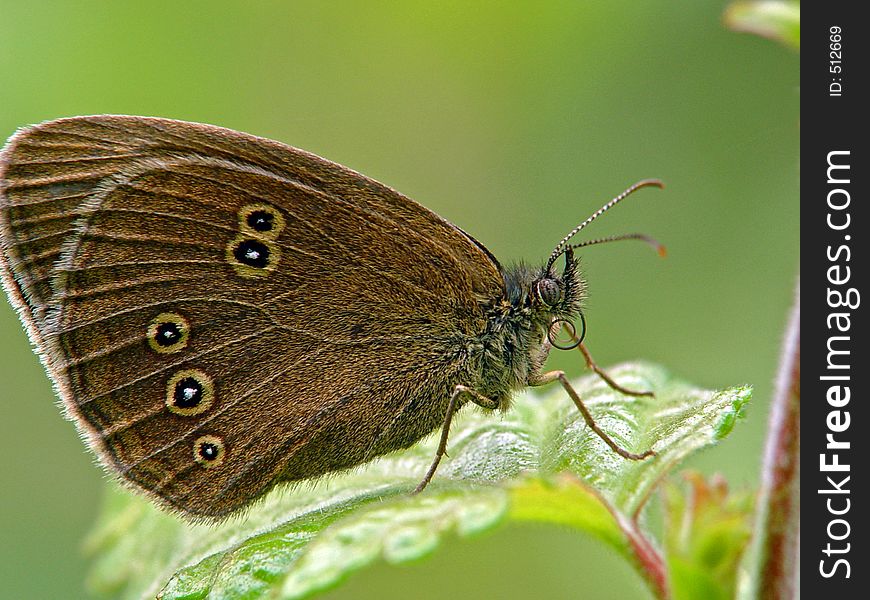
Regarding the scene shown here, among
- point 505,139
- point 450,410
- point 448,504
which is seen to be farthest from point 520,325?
point 505,139

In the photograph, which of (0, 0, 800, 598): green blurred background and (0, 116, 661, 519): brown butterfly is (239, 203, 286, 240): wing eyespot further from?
(0, 0, 800, 598): green blurred background

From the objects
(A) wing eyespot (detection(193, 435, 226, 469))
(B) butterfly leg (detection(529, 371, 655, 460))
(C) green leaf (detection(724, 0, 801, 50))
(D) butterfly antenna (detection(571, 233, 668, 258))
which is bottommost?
(A) wing eyespot (detection(193, 435, 226, 469))

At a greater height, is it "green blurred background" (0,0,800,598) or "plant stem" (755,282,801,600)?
"green blurred background" (0,0,800,598)

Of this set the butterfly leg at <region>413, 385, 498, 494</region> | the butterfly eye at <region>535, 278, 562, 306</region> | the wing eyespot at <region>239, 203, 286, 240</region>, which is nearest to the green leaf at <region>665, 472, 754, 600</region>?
the butterfly leg at <region>413, 385, 498, 494</region>

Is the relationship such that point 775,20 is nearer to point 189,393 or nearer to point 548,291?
point 548,291

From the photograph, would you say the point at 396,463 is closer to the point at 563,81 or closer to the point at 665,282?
the point at 665,282
